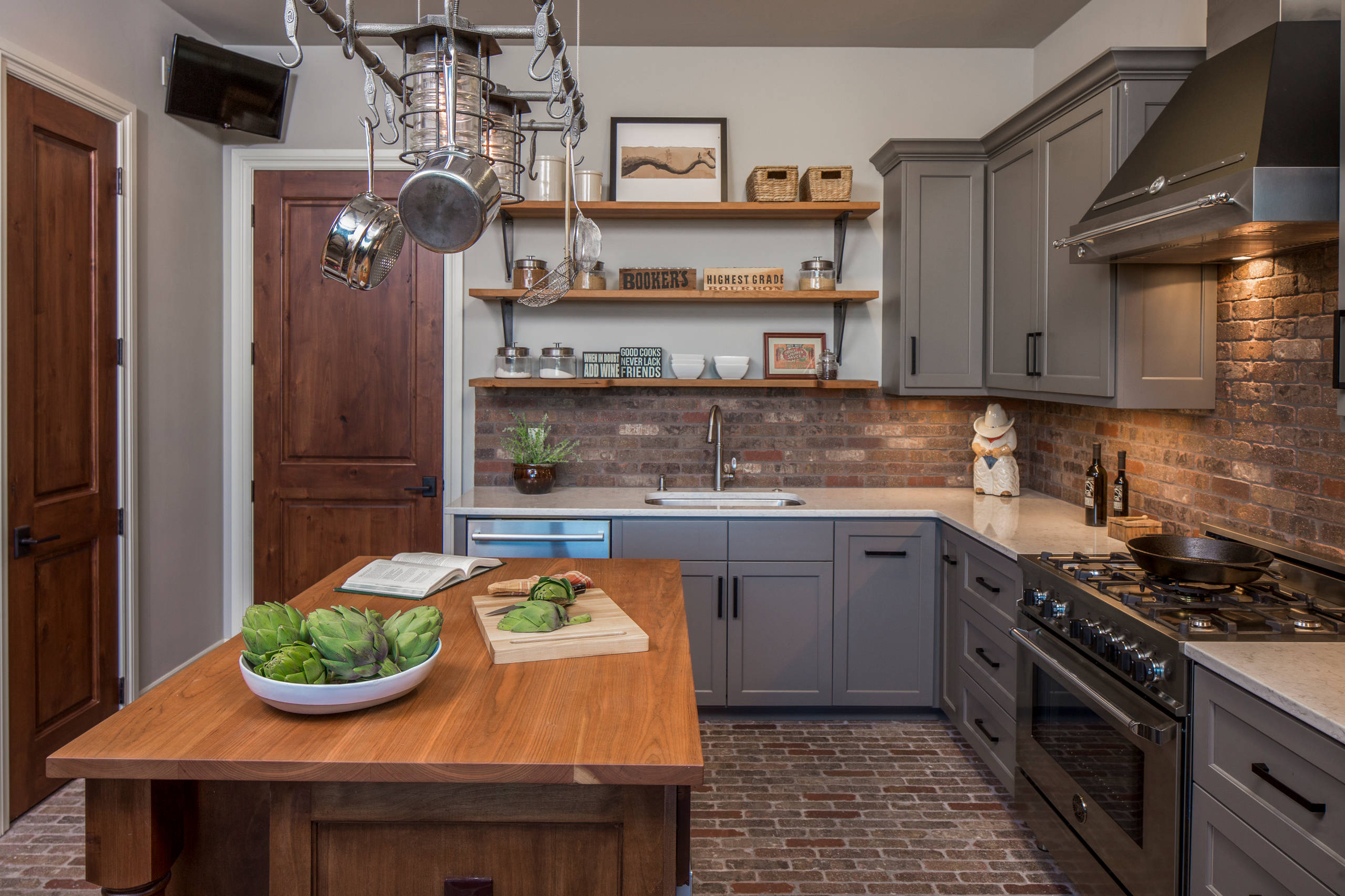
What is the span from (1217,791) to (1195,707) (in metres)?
0.16

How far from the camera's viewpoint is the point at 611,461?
4070 millimetres

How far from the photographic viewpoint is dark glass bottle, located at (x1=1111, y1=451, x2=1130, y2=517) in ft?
10.1

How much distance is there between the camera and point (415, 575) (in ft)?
7.64

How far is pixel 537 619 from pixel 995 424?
2.60m

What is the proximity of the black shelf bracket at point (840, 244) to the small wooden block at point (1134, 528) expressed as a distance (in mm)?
1514

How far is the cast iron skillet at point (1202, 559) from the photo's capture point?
2027 mm

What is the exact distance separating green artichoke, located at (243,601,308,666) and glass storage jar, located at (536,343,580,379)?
92.7 inches

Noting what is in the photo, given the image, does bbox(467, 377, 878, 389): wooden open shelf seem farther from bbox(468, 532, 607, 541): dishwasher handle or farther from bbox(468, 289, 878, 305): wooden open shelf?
bbox(468, 532, 607, 541): dishwasher handle

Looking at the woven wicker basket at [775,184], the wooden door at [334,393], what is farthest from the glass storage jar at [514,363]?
the woven wicker basket at [775,184]

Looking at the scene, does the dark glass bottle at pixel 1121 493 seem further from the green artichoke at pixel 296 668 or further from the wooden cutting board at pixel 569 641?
the green artichoke at pixel 296 668

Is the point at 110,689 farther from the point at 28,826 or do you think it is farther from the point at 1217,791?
the point at 1217,791

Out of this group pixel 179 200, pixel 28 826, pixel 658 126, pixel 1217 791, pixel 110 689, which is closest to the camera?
pixel 1217 791

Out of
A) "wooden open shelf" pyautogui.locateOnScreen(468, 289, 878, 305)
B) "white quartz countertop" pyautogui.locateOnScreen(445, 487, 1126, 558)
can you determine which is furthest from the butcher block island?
"wooden open shelf" pyautogui.locateOnScreen(468, 289, 878, 305)

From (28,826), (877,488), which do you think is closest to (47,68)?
(28,826)
